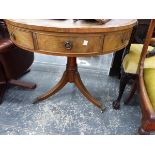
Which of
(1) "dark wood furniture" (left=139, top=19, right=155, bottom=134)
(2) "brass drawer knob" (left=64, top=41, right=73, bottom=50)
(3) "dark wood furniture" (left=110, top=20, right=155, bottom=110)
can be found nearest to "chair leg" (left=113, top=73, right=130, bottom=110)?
(3) "dark wood furniture" (left=110, top=20, right=155, bottom=110)

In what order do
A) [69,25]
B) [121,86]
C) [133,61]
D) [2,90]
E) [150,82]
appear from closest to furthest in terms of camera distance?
[69,25], [150,82], [133,61], [121,86], [2,90]

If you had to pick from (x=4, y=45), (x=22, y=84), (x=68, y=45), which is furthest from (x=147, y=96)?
(x=22, y=84)

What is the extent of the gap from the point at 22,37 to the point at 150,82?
0.72 m

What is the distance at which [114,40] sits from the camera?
3.24 ft

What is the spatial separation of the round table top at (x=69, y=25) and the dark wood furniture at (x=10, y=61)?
0.48 meters

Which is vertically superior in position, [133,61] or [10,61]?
[133,61]

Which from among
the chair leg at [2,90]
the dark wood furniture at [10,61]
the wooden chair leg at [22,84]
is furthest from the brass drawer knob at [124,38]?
the chair leg at [2,90]

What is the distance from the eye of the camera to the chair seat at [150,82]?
0.91 metres

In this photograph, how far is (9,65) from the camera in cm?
146

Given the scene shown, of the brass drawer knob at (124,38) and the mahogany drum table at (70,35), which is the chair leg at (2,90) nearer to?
the mahogany drum table at (70,35)

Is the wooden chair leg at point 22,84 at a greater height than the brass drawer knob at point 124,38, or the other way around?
the brass drawer knob at point 124,38

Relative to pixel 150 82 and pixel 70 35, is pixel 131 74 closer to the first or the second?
pixel 150 82
